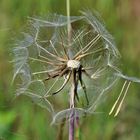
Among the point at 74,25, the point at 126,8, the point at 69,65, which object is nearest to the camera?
the point at 69,65

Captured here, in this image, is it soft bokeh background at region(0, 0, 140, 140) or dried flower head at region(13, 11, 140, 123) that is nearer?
dried flower head at region(13, 11, 140, 123)

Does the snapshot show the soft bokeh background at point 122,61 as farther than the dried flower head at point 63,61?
Yes

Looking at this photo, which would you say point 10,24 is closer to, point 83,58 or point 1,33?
point 1,33

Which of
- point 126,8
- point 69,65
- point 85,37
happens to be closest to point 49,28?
point 85,37

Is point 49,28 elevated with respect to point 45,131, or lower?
→ elevated
